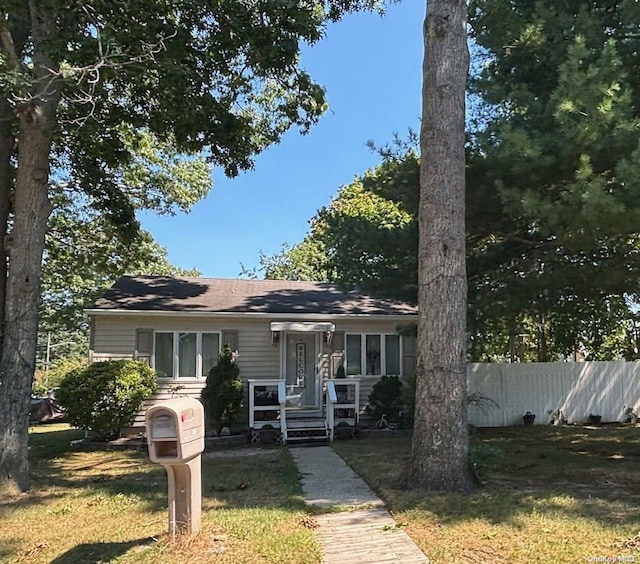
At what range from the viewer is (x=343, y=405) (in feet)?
39.9

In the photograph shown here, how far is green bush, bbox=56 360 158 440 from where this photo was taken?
36.3 feet

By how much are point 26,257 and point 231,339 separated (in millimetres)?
6020

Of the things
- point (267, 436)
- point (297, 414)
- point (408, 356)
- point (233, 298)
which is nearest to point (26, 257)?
point (267, 436)

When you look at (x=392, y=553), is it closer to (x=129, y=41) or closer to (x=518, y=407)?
(x=129, y=41)

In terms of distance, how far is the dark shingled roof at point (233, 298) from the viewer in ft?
42.2

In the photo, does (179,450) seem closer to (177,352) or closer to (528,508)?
(528,508)

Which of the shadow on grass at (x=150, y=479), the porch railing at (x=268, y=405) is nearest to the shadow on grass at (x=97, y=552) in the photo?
the shadow on grass at (x=150, y=479)

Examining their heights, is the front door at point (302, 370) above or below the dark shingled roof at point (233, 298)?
below

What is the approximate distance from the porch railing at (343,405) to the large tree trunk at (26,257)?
601 cm

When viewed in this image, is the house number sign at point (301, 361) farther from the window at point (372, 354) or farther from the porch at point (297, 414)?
the window at point (372, 354)

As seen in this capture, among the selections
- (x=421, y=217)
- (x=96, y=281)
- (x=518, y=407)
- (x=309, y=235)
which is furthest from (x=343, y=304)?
(x=309, y=235)

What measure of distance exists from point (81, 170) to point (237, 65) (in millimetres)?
4119

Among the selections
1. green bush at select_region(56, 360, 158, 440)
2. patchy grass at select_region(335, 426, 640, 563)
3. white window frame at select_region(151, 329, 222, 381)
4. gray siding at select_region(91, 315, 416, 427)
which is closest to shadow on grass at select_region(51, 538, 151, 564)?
patchy grass at select_region(335, 426, 640, 563)

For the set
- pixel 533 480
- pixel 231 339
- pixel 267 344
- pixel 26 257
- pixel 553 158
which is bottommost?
pixel 533 480
